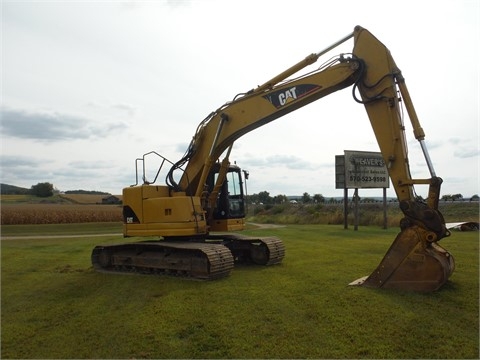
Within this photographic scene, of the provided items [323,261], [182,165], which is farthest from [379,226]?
[182,165]

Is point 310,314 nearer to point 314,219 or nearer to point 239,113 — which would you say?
point 239,113

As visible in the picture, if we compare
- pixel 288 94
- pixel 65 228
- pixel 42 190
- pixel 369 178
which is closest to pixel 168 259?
pixel 288 94

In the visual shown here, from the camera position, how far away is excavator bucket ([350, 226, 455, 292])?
7719 mm

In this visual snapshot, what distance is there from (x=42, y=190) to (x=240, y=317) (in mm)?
73931

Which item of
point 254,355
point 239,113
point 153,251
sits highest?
point 239,113

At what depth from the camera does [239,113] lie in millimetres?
11125

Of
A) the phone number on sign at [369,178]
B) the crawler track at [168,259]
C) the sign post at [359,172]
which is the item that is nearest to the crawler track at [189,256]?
the crawler track at [168,259]

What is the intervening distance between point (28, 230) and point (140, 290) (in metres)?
22.9

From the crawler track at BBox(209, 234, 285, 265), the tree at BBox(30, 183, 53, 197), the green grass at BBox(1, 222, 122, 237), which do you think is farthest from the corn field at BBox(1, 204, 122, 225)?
the tree at BBox(30, 183, 53, 197)

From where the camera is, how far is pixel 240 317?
6.70m

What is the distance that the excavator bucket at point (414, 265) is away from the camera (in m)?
7.72

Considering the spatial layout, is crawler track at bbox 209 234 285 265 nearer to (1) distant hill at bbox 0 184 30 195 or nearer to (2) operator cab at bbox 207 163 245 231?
(2) operator cab at bbox 207 163 245 231

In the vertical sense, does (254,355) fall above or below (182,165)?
below

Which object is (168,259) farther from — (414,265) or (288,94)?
(414,265)
